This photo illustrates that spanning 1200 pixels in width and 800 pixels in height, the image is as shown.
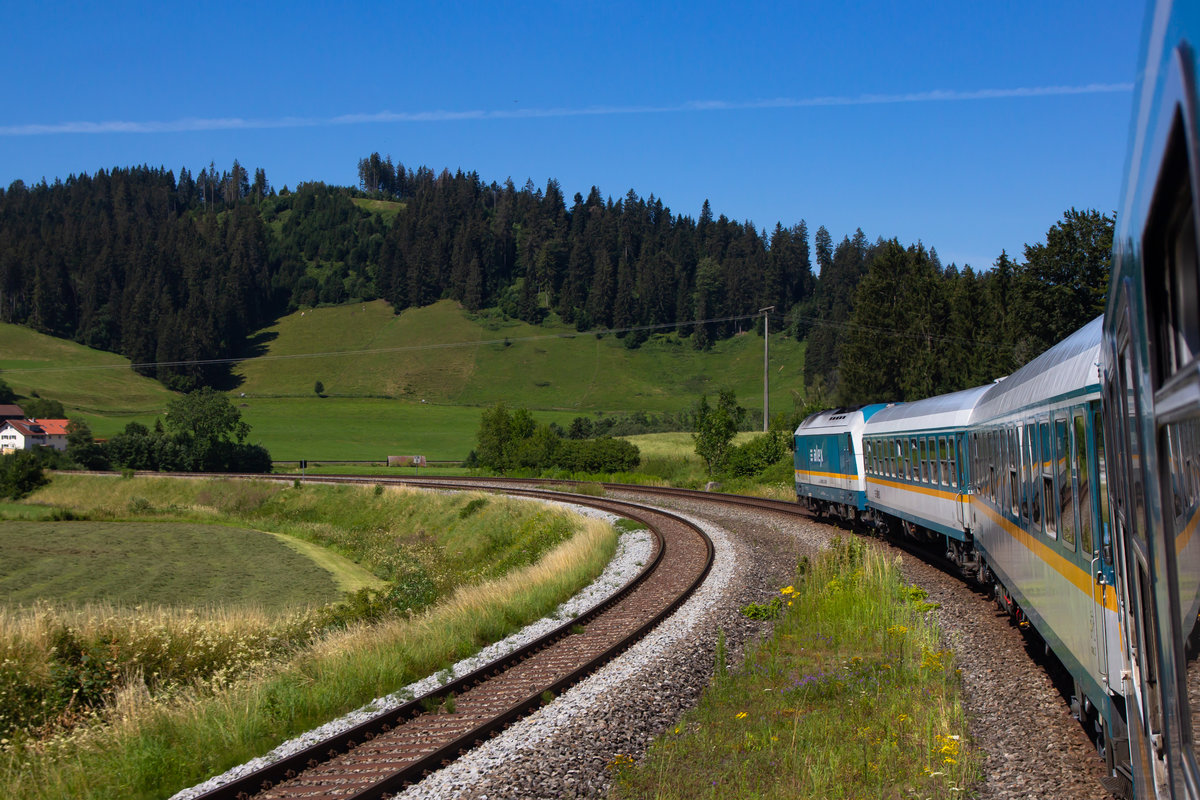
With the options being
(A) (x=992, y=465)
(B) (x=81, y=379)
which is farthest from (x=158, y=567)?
(B) (x=81, y=379)

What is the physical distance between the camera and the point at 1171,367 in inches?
97.0

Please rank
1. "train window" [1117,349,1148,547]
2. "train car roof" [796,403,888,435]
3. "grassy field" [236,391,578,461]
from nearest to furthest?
"train window" [1117,349,1148,547]
"train car roof" [796,403,888,435]
"grassy field" [236,391,578,461]

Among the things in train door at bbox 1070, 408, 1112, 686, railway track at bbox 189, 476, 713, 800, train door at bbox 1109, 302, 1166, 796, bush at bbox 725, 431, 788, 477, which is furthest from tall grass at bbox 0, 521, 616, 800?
bush at bbox 725, 431, 788, 477

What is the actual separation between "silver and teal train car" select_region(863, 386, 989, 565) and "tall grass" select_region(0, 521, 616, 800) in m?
7.23

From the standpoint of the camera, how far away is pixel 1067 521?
21.7 feet

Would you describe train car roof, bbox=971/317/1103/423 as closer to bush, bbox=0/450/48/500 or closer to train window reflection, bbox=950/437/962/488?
train window reflection, bbox=950/437/962/488

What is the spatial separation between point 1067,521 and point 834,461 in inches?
782

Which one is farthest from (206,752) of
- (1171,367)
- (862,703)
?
(1171,367)

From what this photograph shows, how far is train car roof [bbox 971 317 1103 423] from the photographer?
5887 millimetres

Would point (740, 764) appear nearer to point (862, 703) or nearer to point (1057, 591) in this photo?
point (862, 703)

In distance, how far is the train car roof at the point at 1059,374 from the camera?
5.89m

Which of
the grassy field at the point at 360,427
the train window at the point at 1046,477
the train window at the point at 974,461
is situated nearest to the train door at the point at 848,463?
the train window at the point at 974,461

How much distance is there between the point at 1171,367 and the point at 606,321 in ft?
605

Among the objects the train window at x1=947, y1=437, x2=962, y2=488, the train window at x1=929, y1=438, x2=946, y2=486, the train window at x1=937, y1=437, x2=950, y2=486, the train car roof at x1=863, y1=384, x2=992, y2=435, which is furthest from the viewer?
the train window at x1=929, y1=438, x2=946, y2=486
